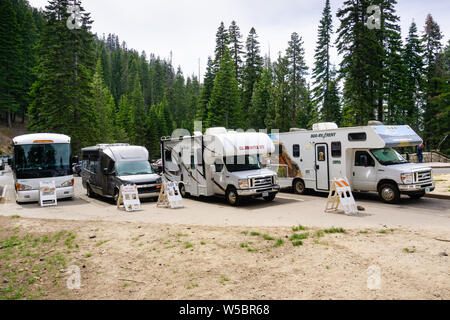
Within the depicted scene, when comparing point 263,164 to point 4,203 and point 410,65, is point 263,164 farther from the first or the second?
point 410,65

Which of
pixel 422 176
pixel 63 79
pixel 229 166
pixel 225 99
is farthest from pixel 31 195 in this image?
pixel 225 99

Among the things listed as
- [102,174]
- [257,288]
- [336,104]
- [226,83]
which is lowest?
[257,288]

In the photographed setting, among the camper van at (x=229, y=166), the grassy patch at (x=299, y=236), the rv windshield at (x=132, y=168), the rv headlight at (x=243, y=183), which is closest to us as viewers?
the grassy patch at (x=299, y=236)

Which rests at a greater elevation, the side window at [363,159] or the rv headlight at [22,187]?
the side window at [363,159]

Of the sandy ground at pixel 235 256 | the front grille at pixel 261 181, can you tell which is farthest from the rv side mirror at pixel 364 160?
the front grille at pixel 261 181

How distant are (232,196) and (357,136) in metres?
5.74

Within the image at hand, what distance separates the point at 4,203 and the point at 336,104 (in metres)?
44.4

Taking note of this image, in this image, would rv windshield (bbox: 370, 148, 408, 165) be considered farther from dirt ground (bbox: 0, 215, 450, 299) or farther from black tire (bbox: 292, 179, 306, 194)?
dirt ground (bbox: 0, 215, 450, 299)

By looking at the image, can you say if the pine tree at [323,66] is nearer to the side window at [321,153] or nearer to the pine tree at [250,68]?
the pine tree at [250,68]

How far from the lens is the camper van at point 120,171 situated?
15.3 meters

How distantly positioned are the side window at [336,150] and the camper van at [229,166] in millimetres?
2664

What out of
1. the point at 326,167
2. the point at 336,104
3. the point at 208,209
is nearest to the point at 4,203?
the point at 208,209

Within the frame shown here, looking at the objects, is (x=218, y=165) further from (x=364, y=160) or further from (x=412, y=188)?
(x=412, y=188)

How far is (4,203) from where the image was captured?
643 inches
